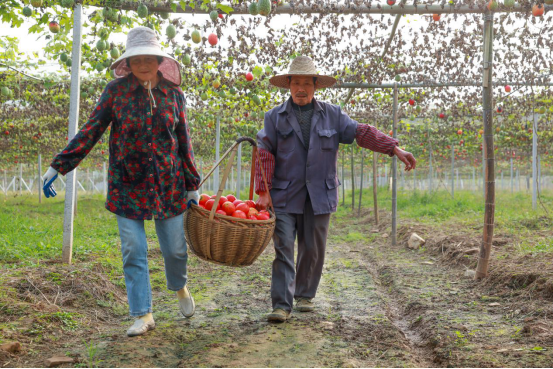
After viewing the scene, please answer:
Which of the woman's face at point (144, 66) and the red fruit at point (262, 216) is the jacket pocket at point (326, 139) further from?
the woman's face at point (144, 66)

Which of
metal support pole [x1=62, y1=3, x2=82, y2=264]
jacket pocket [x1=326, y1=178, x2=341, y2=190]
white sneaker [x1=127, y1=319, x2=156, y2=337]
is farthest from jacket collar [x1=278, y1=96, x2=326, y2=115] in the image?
metal support pole [x1=62, y1=3, x2=82, y2=264]

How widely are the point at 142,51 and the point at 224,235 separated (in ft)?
4.18

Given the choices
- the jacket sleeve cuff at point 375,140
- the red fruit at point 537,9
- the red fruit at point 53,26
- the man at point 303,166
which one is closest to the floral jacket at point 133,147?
the man at point 303,166

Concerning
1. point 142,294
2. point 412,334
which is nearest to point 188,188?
point 142,294

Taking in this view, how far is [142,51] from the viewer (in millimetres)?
3020

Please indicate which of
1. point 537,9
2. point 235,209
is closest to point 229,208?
point 235,209

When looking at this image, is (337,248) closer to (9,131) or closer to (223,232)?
(223,232)

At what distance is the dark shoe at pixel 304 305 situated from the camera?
3.96 metres

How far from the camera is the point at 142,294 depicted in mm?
3178

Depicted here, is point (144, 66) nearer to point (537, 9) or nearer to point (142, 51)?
point (142, 51)

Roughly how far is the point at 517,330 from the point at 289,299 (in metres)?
1.59

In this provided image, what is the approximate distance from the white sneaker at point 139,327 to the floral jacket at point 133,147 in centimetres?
69

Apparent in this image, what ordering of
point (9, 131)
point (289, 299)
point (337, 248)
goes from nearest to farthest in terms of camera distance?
point (289, 299), point (337, 248), point (9, 131)

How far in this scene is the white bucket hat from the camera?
303 cm
